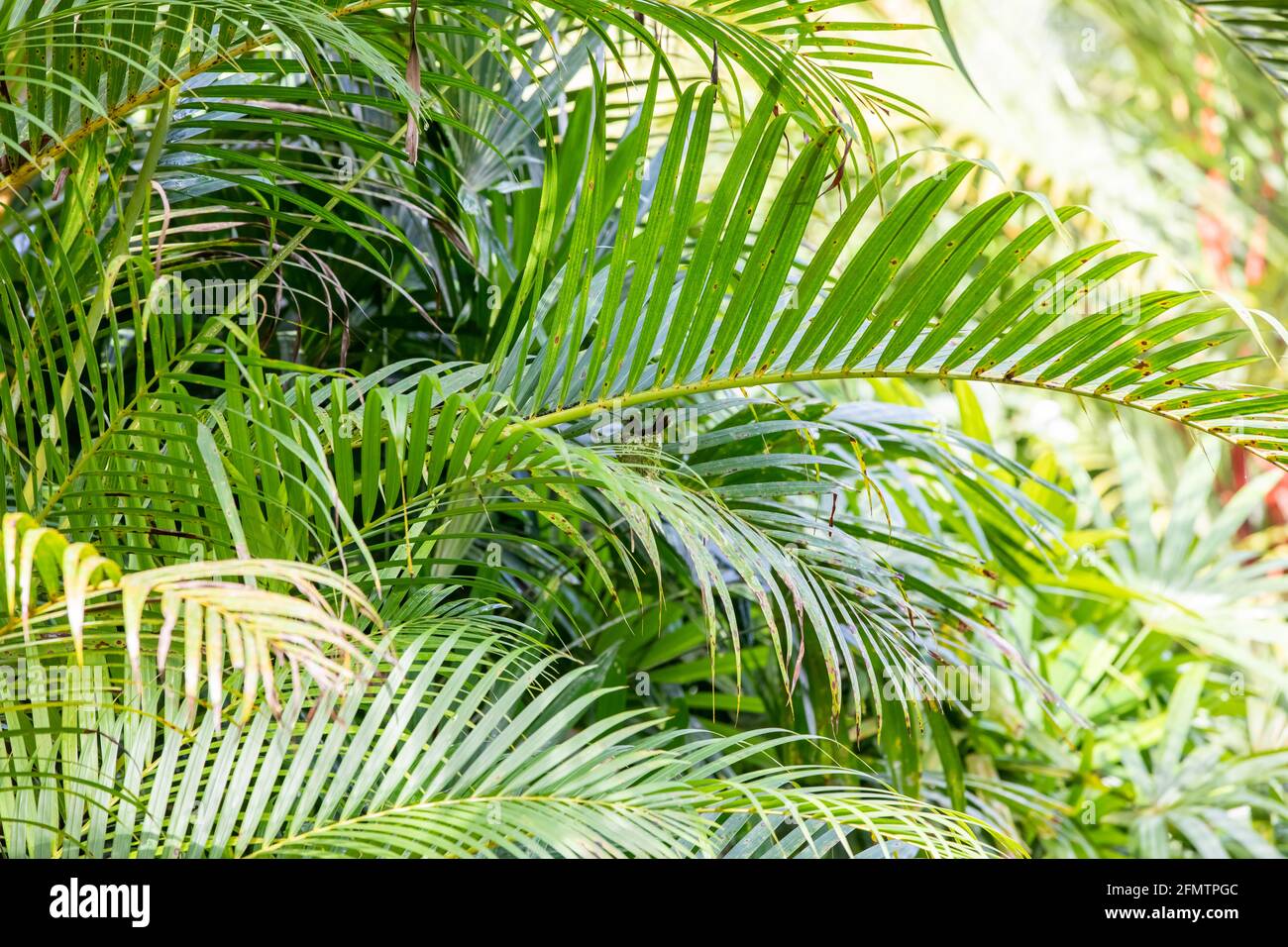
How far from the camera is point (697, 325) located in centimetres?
95

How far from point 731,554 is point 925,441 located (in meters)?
0.56

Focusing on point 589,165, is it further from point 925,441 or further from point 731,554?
point 925,441

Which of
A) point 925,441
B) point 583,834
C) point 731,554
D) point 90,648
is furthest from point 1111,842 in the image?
point 90,648

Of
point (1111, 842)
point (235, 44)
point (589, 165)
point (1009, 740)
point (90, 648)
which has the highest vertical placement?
point (235, 44)
